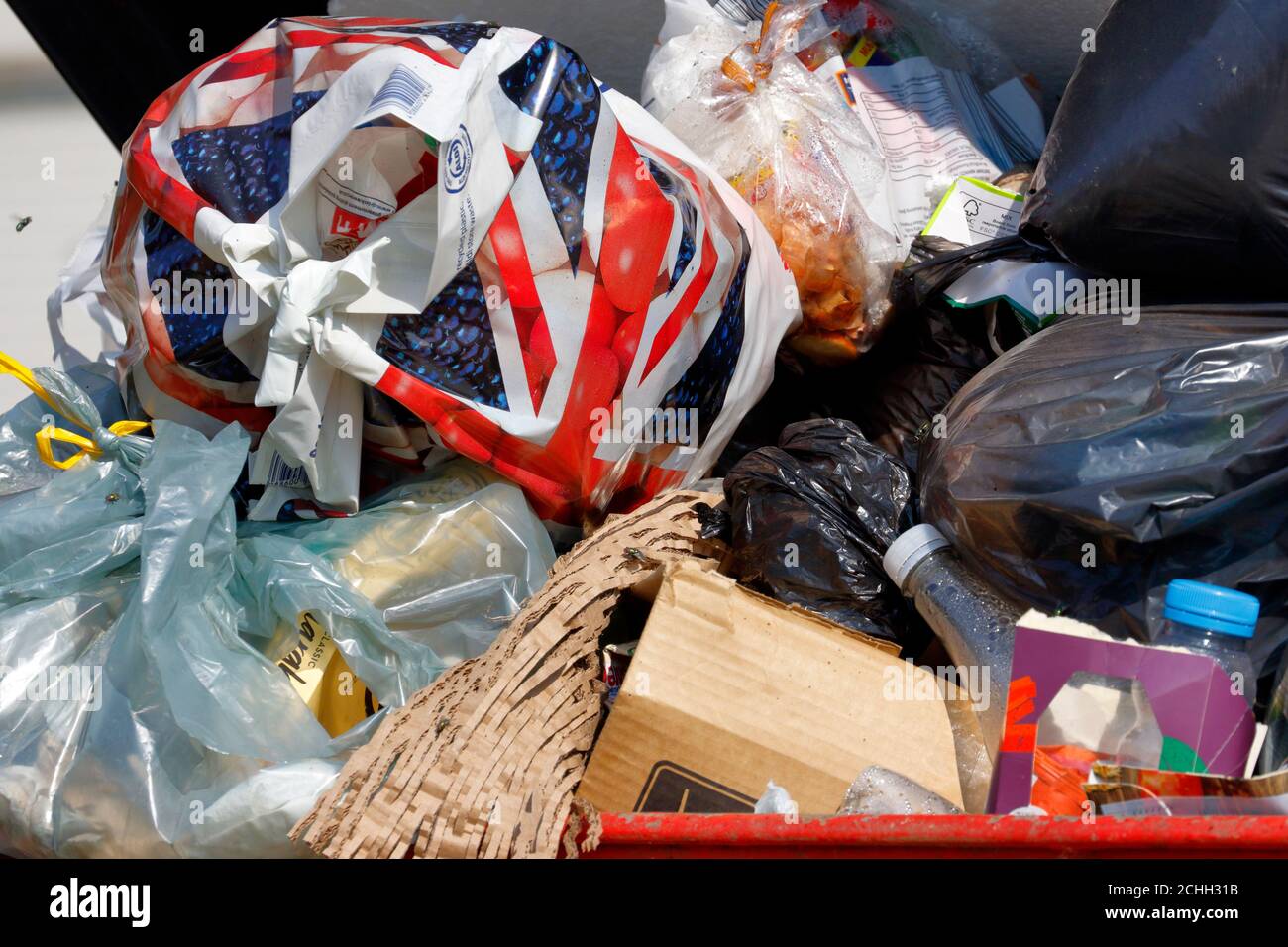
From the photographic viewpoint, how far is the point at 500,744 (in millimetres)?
1193

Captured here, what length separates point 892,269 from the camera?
1.95 metres

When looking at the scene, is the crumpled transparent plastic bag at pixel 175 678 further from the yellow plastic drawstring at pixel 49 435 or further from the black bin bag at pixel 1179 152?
the black bin bag at pixel 1179 152

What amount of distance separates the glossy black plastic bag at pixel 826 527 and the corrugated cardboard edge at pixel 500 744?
0.47 ft

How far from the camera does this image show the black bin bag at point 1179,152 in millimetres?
1333

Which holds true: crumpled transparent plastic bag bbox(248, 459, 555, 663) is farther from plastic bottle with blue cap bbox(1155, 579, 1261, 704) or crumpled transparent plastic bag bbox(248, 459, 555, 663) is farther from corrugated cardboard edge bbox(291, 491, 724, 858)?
plastic bottle with blue cap bbox(1155, 579, 1261, 704)

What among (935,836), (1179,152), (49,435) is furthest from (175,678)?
(1179,152)

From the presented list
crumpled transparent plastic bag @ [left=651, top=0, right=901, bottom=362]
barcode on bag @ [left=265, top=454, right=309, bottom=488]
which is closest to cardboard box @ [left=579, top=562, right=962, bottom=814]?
barcode on bag @ [left=265, top=454, right=309, bottom=488]

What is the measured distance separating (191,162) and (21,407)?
53 cm

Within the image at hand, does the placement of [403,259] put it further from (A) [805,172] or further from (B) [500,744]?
(A) [805,172]

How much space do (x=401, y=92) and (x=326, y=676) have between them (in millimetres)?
765

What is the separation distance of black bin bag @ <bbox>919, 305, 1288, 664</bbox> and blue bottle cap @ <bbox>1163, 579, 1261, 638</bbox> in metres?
0.10

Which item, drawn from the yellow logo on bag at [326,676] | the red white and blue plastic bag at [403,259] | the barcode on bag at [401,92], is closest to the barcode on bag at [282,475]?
the red white and blue plastic bag at [403,259]
